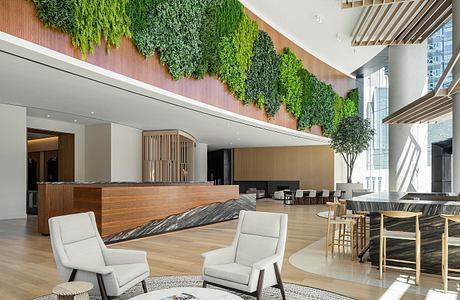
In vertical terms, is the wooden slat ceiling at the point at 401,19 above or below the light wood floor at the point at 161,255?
above

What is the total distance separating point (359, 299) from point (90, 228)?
316 cm

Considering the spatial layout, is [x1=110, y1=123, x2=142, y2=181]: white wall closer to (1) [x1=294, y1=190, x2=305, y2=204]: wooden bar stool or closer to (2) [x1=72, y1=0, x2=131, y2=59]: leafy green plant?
(2) [x1=72, y1=0, x2=131, y2=59]: leafy green plant

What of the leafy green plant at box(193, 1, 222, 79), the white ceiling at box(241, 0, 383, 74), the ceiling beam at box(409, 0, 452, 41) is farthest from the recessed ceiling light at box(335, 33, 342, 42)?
the leafy green plant at box(193, 1, 222, 79)

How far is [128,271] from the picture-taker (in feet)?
12.5

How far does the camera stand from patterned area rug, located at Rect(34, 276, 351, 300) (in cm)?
414

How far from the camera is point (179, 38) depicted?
8.45m

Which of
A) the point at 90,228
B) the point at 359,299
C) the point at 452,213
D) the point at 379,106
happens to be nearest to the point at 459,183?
the point at 452,213

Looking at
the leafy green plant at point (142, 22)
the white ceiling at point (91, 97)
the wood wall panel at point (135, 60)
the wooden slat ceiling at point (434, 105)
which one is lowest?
the wooden slat ceiling at point (434, 105)

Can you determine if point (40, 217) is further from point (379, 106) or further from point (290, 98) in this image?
point (379, 106)

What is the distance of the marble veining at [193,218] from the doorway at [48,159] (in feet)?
20.3

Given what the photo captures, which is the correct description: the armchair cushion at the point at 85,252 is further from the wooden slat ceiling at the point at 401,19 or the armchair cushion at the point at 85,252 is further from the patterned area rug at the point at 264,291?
the wooden slat ceiling at the point at 401,19

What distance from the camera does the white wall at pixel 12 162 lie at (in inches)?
422

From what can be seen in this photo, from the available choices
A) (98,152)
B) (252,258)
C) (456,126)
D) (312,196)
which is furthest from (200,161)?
(252,258)

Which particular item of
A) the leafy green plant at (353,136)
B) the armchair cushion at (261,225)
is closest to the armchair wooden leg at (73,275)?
the armchair cushion at (261,225)
